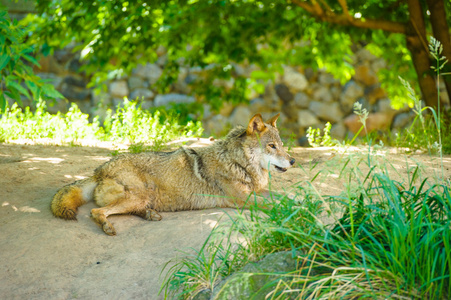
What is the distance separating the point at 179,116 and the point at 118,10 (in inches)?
90.6

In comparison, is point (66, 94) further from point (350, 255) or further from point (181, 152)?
point (350, 255)

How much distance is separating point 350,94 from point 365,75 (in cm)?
80

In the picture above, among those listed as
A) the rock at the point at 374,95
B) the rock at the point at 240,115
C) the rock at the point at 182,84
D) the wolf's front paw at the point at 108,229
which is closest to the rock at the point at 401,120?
the rock at the point at 374,95

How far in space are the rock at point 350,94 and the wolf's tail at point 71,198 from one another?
10.8 m

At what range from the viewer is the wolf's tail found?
4.27 meters

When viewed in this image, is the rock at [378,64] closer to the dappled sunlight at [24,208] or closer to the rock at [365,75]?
the rock at [365,75]

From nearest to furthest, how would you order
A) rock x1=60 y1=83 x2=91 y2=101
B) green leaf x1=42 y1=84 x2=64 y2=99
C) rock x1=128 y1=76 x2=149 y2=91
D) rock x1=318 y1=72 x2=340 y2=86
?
1. green leaf x1=42 y1=84 x2=64 y2=99
2. rock x1=60 y1=83 x2=91 y2=101
3. rock x1=128 y1=76 x2=149 y2=91
4. rock x1=318 y1=72 x2=340 y2=86

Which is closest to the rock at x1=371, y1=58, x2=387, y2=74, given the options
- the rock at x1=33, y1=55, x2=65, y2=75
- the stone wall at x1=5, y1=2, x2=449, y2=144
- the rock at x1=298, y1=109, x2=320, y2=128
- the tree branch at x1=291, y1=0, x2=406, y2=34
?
the stone wall at x1=5, y1=2, x2=449, y2=144

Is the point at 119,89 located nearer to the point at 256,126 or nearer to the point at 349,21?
the point at 349,21

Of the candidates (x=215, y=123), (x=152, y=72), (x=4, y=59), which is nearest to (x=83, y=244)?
(x=4, y=59)

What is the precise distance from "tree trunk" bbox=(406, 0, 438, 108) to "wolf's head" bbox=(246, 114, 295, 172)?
4313 millimetres

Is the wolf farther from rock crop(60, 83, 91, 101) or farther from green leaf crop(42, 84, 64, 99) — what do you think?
rock crop(60, 83, 91, 101)

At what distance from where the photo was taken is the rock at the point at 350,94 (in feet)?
45.8

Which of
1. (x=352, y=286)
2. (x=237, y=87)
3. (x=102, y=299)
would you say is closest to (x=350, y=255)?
(x=352, y=286)
